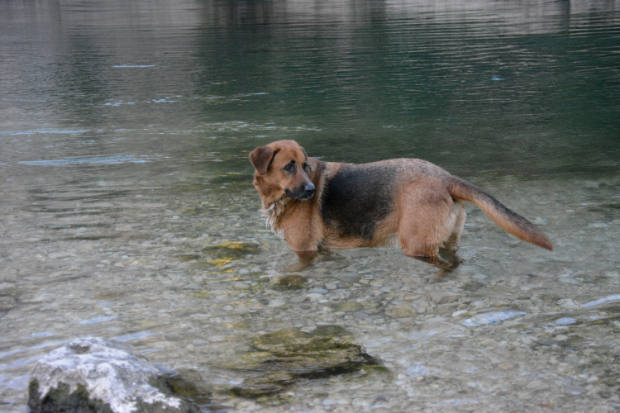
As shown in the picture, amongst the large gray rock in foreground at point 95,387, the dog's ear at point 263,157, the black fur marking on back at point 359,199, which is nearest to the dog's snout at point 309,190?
the black fur marking on back at point 359,199

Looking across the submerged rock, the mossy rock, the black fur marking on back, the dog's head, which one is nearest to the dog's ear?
the dog's head

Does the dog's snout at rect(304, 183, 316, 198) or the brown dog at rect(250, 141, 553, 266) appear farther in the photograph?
the dog's snout at rect(304, 183, 316, 198)

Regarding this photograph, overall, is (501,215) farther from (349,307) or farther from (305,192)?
(305,192)

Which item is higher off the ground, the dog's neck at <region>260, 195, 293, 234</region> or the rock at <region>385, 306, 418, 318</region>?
the dog's neck at <region>260, 195, 293, 234</region>

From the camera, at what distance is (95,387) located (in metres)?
3.54

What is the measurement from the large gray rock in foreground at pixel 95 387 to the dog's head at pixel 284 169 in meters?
2.68

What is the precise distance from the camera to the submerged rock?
13.5ft

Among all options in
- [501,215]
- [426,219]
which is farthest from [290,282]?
[501,215]

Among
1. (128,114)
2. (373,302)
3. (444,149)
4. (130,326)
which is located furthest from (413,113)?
(130,326)

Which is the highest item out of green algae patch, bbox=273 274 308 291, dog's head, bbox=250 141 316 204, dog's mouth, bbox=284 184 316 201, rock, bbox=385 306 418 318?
dog's head, bbox=250 141 316 204

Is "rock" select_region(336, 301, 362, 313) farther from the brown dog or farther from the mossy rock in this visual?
the mossy rock

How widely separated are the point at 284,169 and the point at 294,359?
227 cm

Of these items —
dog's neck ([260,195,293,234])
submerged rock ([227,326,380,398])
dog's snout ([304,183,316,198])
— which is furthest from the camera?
dog's neck ([260,195,293,234])

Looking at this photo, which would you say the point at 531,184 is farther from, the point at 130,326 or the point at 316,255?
the point at 130,326
